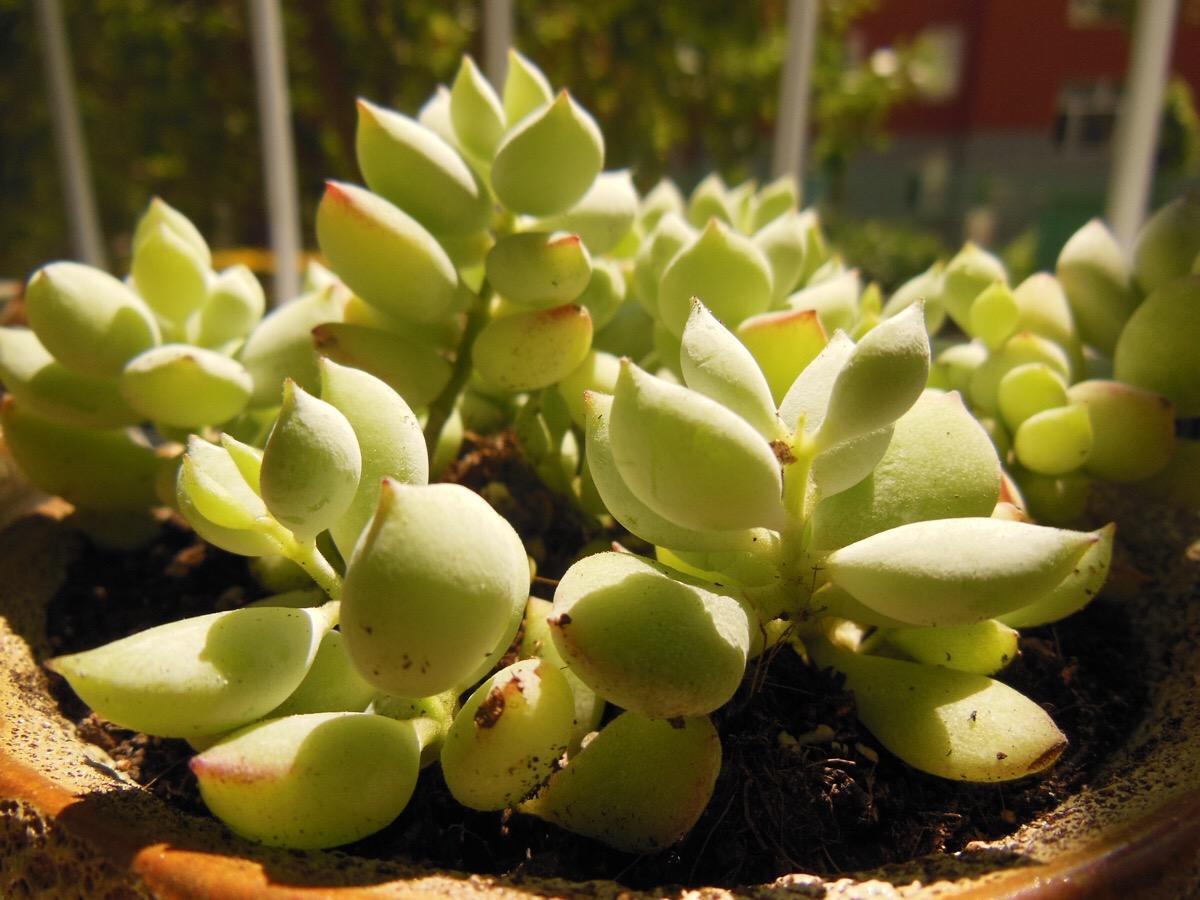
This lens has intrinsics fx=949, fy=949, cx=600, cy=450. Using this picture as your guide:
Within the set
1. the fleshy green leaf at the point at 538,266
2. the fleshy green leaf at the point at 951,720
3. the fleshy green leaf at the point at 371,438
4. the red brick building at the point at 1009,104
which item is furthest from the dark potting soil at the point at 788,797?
the red brick building at the point at 1009,104

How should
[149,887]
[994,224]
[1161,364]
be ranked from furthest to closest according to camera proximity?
[994,224] → [1161,364] → [149,887]

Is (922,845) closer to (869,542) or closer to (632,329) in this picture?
(869,542)

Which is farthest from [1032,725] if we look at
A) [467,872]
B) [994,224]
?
[994,224]

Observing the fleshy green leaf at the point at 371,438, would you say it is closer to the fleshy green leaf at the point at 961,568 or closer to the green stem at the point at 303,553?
the green stem at the point at 303,553

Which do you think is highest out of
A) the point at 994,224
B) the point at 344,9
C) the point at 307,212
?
the point at 344,9

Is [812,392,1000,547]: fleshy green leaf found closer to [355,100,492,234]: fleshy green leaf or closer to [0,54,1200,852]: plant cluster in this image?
[0,54,1200,852]: plant cluster

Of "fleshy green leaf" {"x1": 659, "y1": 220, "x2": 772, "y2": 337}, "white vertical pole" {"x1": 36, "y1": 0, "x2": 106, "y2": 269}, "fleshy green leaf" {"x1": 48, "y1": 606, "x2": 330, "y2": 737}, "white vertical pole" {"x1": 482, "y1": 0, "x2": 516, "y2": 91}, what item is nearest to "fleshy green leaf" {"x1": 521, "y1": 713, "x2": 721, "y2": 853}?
"fleshy green leaf" {"x1": 48, "y1": 606, "x2": 330, "y2": 737}
